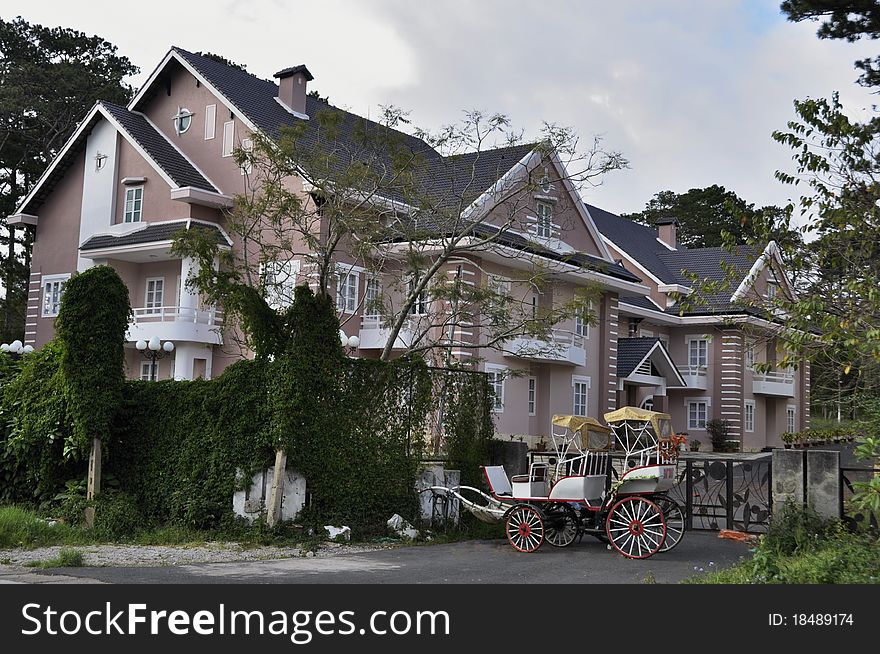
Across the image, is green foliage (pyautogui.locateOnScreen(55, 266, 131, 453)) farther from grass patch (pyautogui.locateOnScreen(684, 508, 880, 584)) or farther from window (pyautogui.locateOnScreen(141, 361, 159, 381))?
window (pyautogui.locateOnScreen(141, 361, 159, 381))

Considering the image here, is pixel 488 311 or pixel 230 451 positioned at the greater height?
pixel 488 311

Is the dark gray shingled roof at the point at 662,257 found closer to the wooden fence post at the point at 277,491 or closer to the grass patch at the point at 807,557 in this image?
the wooden fence post at the point at 277,491

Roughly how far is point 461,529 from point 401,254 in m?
8.06

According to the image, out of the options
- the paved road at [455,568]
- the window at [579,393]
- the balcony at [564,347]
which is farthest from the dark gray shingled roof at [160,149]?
the paved road at [455,568]

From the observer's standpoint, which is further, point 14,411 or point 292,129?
point 292,129

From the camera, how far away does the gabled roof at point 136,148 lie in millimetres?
31094

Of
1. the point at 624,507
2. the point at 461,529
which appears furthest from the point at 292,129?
the point at 624,507

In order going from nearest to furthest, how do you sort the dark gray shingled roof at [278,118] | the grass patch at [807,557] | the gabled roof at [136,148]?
1. the grass patch at [807,557]
2. the dark gray shingled roof at [278,118]
3. the gabled roof at [136,148]

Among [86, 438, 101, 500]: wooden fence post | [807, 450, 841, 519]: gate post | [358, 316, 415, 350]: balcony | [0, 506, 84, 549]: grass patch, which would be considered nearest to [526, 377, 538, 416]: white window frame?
[358, 316, 415, 350]: balcony

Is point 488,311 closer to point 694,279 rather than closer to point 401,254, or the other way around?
point 401,254

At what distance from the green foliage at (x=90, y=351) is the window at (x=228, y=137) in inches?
638

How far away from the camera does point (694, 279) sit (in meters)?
14.5

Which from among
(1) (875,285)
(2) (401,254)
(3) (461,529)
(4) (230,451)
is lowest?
(3) (461,529)

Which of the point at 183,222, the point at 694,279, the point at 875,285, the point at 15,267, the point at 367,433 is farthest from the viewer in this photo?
the point at 15,267
